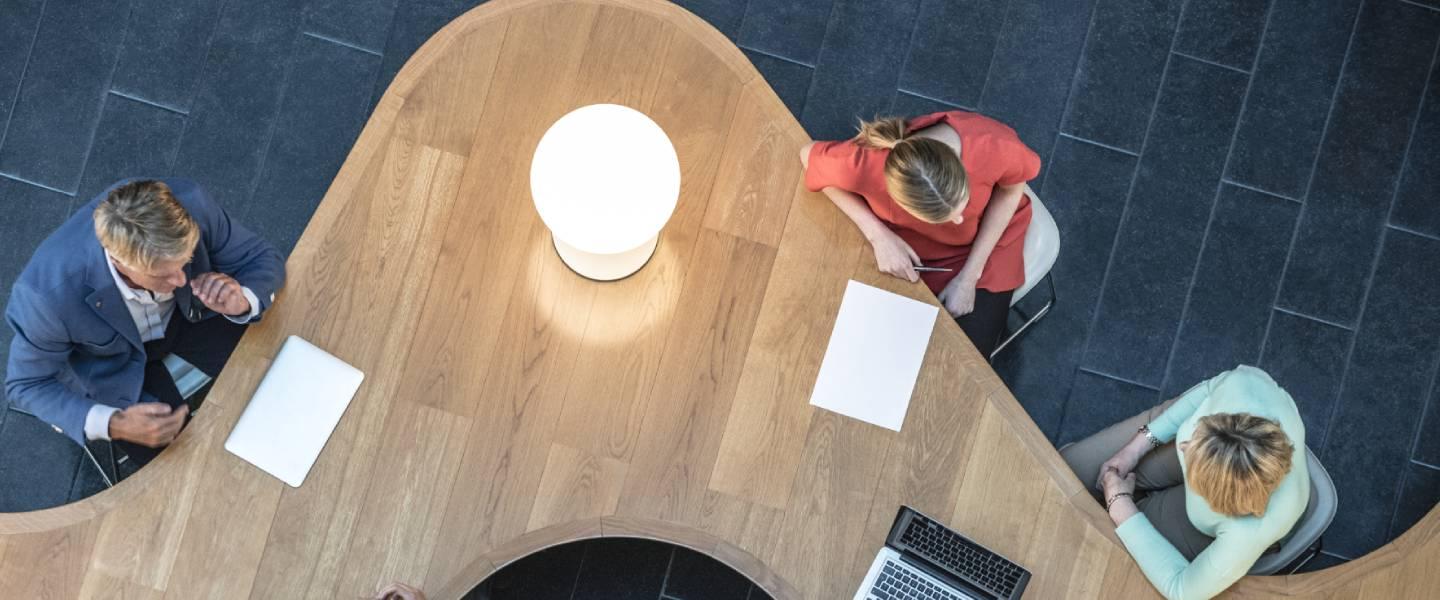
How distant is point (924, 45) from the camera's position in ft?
11.2

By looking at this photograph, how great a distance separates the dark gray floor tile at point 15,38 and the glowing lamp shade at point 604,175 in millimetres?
2038

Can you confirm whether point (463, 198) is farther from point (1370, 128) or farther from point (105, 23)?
point (1370, 128)

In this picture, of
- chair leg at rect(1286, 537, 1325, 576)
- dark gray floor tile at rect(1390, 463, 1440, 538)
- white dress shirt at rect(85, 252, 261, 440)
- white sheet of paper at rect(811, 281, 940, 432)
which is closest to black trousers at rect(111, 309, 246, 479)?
white dress shirt at rect(85, 252, 261, 440)

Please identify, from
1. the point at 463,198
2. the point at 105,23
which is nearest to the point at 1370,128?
the point at 463,198

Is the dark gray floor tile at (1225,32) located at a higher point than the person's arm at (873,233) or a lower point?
higher

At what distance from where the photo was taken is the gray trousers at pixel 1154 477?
2668 mm

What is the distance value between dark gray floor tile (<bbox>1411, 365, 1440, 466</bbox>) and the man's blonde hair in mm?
3124

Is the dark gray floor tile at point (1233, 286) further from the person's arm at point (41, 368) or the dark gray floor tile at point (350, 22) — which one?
the person's arm at point (41, 368)

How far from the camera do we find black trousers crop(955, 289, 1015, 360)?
287cm

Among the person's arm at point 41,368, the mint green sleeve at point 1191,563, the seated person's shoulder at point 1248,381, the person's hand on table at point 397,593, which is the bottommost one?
the person's hand on table at point 397,593

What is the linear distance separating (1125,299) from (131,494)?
2510 millimetres

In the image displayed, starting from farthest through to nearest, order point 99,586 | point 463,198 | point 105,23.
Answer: point 105,23 < point 463,198 < point 99,586

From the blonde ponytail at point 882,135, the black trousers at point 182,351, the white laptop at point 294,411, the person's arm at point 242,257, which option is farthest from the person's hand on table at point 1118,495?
the black trousers at point 182,351

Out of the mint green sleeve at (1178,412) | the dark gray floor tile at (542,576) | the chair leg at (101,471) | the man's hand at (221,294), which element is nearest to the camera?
the man's hand at (221,294)
